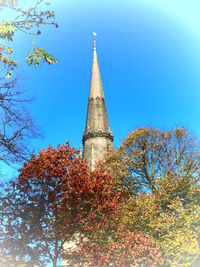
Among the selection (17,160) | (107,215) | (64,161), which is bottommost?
(107,215)

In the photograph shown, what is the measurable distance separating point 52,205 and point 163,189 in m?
10.8

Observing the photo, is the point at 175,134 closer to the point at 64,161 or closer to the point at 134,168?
the point at 134,168

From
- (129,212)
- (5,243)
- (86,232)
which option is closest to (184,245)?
(129,212)

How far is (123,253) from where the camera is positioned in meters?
16.4

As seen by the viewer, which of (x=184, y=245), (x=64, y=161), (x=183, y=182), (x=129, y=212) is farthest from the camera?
(x=183, y=182)

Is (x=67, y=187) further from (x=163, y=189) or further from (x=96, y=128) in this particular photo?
(x=96, y=128)

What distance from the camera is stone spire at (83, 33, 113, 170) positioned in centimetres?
3747

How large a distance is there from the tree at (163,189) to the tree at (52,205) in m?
5.89

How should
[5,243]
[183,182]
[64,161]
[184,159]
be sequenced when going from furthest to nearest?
[184,159] → [183,182] → [64,161] → [5,243]

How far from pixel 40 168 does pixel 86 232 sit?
489cm

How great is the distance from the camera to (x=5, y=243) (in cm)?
1398

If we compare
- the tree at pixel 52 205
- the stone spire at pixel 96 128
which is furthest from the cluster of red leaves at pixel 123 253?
the stone spire at pixel 96 128

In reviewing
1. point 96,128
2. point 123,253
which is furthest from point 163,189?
point 96,128

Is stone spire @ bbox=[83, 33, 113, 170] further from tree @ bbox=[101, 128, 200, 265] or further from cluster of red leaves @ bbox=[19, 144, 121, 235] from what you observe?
cluster of red leaves @ bbox=[19, 144, 121, 235]
